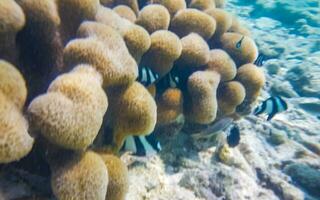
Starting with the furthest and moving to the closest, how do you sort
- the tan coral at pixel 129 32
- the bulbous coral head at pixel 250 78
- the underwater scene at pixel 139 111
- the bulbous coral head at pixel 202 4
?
the bulbous coral head at pixel 202 4 → the bulbous coral head at pixel 250 78 → the tan coral at pixel 129 32 → the underwater scene at pixel 139 111

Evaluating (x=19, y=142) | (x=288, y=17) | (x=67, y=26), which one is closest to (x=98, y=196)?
(x=19, y=142)

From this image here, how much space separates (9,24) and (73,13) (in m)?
0.72

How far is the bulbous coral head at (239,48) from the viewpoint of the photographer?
4.80m

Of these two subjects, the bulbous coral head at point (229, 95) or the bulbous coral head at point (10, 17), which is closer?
the bulbous coral head at point (10, 17)

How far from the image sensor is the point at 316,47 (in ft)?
38.5

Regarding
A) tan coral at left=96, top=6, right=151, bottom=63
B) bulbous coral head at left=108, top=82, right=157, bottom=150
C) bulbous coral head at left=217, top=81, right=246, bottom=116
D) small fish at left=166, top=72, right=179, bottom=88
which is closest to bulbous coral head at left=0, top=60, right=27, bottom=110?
bulbous coral head at left=108, top=82, right=157, bottom=150

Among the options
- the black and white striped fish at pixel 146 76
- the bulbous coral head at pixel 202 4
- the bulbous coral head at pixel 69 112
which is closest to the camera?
the bulbous coral head at pixel 69 112

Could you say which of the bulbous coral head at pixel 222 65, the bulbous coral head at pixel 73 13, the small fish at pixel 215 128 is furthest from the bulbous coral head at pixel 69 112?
the bulbous coral head at pixel 222 65

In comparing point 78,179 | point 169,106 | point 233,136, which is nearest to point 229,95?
point 233,136

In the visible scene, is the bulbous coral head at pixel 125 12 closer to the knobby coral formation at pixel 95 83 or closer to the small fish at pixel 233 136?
the knobby coral formation at pixel 95 83

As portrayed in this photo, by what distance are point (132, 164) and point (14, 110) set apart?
189 cm

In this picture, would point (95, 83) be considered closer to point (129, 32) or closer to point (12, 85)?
point (12, 85)

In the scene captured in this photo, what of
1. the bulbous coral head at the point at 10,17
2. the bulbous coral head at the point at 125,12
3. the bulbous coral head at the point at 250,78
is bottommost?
the bulbous coral head at the point at 250,78

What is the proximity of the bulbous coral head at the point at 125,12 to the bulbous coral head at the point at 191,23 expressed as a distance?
66 centimetres
